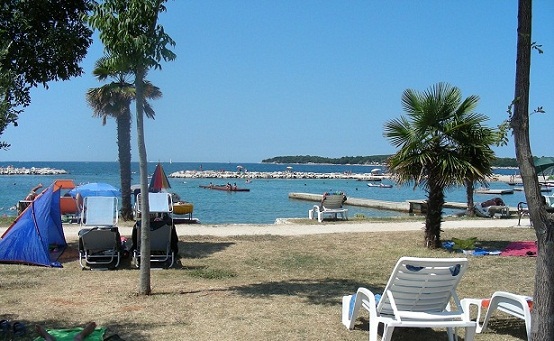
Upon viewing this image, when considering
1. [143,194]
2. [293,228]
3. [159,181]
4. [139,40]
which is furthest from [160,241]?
[159,181]

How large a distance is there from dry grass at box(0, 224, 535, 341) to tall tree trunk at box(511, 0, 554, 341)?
→ 4.54 feet

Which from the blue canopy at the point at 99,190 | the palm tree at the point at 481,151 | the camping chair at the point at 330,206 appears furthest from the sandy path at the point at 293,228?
the palm tree at the point at 481,151

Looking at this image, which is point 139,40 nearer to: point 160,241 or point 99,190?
point 160,241

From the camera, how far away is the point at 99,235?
9609 mm

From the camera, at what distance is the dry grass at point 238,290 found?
5.64 meters

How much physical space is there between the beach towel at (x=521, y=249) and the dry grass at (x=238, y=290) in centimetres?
35

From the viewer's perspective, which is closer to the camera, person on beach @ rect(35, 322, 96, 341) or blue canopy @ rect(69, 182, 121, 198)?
person on beach @ rect(35, 322, 96, 341)

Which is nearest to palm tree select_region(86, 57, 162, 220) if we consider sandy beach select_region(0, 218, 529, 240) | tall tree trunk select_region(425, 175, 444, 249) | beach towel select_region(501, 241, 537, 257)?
sandy beach select_region(0, 218, 529, 240)

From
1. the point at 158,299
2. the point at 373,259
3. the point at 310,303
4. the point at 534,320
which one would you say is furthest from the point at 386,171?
the point at 534,320

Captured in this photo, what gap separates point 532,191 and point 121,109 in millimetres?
14967

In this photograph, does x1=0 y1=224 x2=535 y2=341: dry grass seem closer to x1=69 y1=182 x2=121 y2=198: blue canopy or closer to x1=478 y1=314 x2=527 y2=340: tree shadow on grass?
x1=478 y1=314 x2=527 y2=340: tree shadow on grass

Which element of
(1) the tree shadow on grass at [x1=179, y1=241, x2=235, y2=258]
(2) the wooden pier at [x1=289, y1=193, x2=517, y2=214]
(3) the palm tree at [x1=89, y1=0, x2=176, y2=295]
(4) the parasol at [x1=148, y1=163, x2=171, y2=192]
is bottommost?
(2) the wooden pier at [x1=289, y1=193, x2=517, y2=214]

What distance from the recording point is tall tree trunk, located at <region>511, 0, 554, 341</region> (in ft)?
13.7

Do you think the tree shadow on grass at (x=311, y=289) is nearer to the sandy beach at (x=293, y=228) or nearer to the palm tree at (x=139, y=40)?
the palm tree at (x=139, y=40)
